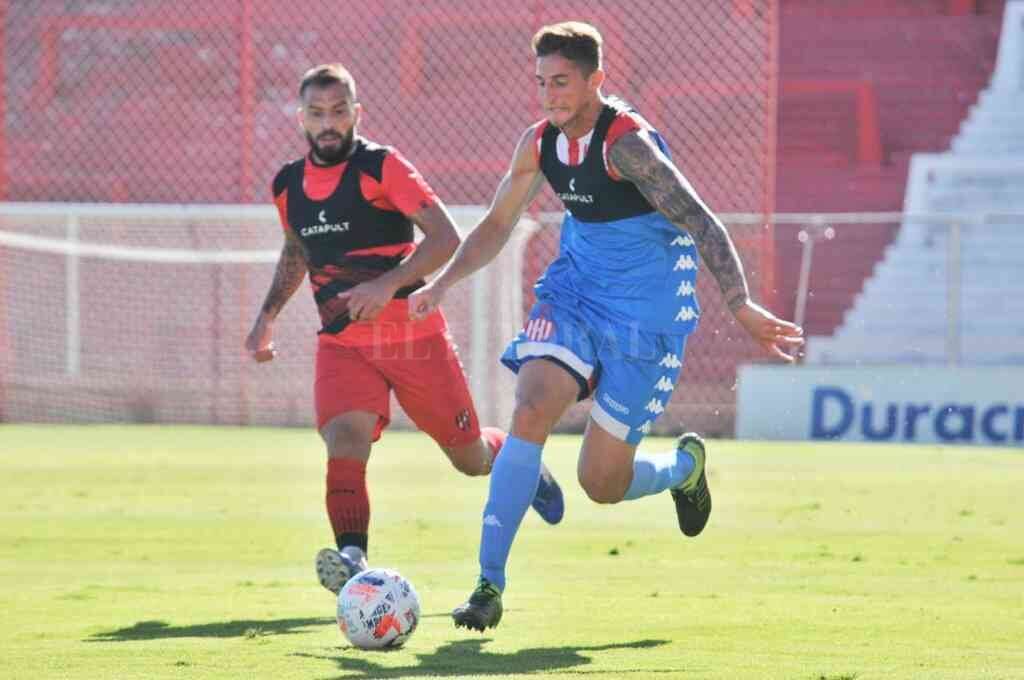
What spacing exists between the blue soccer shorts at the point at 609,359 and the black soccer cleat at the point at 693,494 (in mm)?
935

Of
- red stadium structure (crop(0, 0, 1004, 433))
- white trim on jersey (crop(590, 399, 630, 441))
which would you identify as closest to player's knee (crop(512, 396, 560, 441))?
white trim on jersey (crop(590, 399, 630, 441))

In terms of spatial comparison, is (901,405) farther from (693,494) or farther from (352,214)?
(352,214)

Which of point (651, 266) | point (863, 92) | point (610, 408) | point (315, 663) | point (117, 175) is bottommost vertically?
point (315, 663)

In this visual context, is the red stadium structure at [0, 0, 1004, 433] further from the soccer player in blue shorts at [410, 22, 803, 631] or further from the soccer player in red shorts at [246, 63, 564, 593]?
the soccer player in blue shorts at [410, 22, 803, 631]

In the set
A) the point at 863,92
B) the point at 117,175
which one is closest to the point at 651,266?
the point at 117,175

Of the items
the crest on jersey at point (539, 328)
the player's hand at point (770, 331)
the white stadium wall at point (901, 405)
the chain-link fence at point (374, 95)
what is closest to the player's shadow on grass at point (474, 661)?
the player's hand at point (770, 331)

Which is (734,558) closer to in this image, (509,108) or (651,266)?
(651,266)

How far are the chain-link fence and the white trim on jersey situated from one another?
9.55 metres

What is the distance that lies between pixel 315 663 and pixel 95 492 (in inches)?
266

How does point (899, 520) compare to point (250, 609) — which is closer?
point (250, 609)

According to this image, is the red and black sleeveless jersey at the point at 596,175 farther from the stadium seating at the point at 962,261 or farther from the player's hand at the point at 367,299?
the stadium seating at the point at 962,261

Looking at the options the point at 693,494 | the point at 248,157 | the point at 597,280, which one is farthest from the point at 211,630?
the point at 248,157

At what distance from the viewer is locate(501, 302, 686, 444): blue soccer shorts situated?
685cm

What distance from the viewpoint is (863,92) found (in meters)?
25.7
